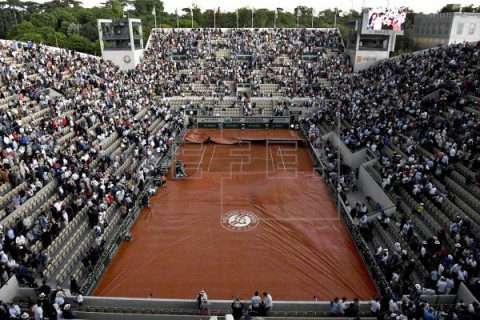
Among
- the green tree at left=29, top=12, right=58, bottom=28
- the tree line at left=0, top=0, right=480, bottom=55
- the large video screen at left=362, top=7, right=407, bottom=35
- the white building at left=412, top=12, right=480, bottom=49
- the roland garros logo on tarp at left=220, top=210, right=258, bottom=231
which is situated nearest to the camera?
the roland garros logo on tarp at left=220, top=210, right=258, bottom=231

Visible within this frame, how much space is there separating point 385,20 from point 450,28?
14283mm

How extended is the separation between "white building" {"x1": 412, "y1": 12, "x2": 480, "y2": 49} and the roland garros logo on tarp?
42656 millimetres

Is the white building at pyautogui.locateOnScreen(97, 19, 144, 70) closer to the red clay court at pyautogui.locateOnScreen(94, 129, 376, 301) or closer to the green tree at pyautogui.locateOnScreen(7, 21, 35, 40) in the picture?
the red clay court at pyautogui.locateOnScreen(94, 129, 376, 301)

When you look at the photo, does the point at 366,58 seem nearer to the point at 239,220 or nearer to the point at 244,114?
the point at 244,114

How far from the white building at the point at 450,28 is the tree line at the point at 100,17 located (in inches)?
181

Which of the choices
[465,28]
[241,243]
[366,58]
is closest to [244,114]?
[366,58]

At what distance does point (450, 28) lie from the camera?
4681cm

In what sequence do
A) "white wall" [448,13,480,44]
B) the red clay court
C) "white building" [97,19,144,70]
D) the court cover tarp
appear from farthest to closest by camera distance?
"white wall" [448,13,480,44], "white building" [97,19,144,70], the court cover tarp, the red clay court

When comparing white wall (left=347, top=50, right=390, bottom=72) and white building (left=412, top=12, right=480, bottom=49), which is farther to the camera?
white building (left=412, top=12, right=480, bottom=49)

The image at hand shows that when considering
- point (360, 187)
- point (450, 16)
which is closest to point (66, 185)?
point (360, 187)

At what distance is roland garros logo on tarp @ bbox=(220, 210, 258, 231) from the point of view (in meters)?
17.7

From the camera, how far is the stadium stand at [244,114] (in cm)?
1331

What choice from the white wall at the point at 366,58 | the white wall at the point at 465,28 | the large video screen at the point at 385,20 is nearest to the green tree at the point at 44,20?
the white wall at the point at 366,58

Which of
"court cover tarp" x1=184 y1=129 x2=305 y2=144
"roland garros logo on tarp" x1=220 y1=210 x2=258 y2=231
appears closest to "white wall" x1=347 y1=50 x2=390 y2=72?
"court cover tarp" x1=184 y1=129 x2=305 y2=144
